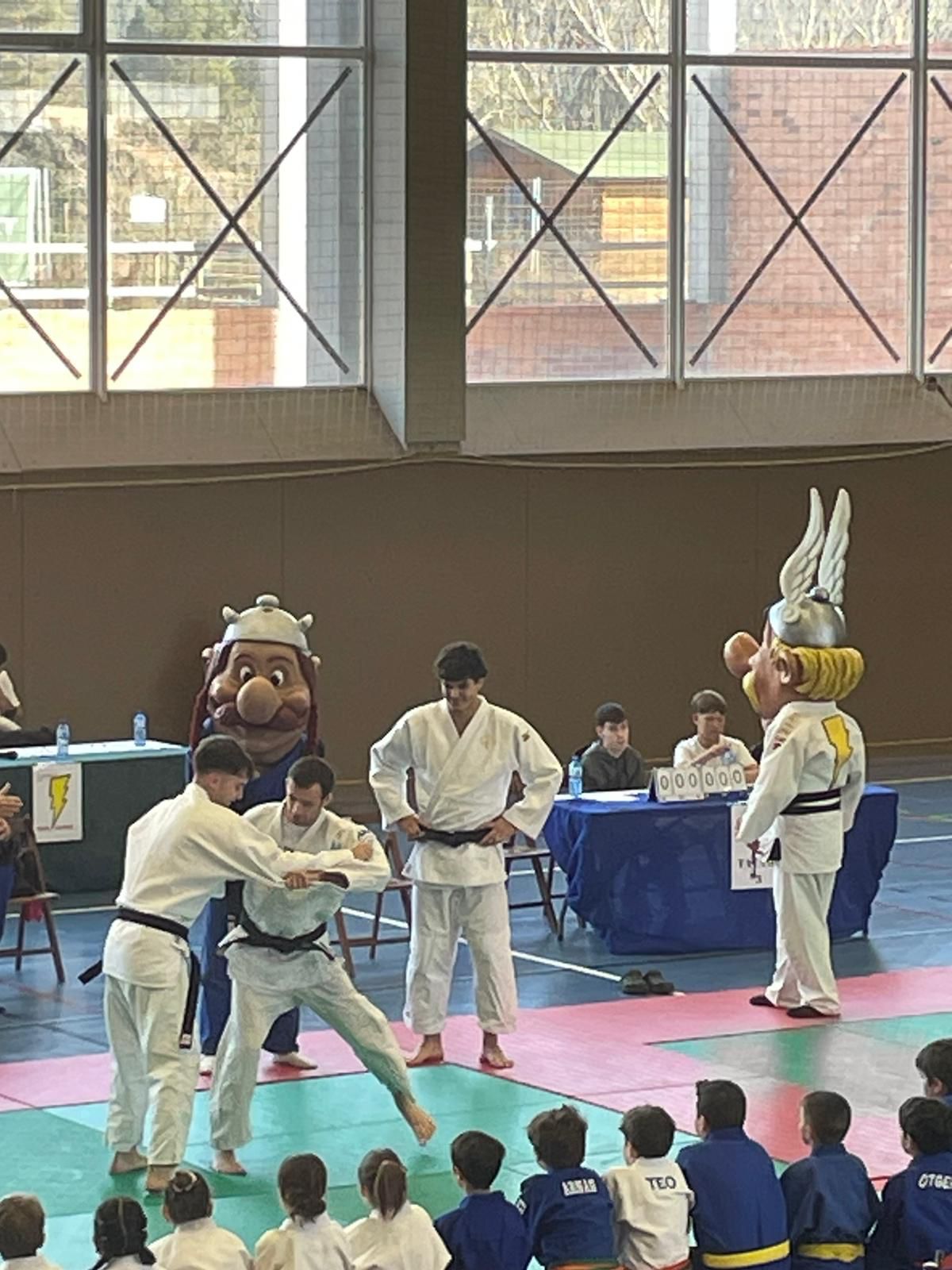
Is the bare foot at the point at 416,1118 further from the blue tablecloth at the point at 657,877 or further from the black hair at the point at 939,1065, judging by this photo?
the blue tablecloth at the point at 657,877

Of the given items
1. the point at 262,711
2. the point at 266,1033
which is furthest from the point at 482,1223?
the point at 262,711

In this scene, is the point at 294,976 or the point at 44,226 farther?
the point at 44,226

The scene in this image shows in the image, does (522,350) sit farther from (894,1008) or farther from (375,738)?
(894,1008)

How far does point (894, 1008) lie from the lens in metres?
11.8

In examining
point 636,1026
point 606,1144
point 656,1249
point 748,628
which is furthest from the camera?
point 748,628

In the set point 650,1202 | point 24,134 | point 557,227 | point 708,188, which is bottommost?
point 650,1202

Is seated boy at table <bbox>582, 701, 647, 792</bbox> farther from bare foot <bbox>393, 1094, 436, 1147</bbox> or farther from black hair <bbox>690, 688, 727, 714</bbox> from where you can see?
bare foot <bbox>393, 1094, 436, 1147</bbox>

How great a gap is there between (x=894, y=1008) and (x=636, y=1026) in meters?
1.23

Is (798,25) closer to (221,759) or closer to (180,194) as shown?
(180,194)

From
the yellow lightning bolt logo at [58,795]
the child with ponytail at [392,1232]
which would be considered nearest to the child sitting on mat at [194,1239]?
the child with ponytail at [392,1232]

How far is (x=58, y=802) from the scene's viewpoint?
14.1 metres

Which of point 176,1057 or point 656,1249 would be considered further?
point 176,1057

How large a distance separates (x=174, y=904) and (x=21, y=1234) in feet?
7.69

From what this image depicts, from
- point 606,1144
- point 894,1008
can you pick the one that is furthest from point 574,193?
point 606,1144
